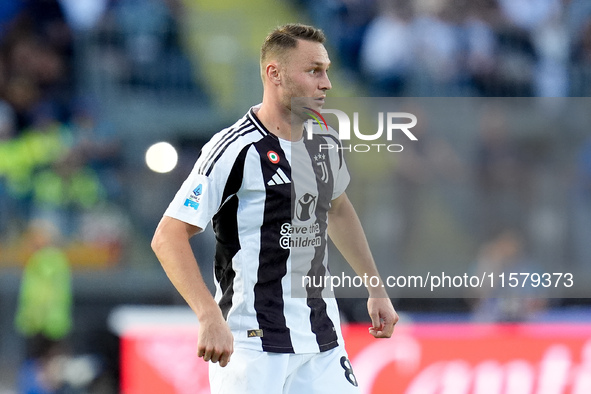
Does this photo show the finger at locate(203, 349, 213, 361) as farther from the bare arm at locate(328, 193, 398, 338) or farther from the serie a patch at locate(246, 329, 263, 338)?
the bare arm at locate(328, 193, 398, 338)

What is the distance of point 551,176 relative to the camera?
7395mm

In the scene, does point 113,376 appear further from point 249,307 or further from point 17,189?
point 249,307

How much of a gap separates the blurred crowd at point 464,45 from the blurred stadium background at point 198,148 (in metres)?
0.02

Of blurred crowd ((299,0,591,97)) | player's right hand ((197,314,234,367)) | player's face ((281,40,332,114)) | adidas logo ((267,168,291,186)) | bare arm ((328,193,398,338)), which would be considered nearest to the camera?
player's right hand ((197,314,234,367))

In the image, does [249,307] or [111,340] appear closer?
[249,307]

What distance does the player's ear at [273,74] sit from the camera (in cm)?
362

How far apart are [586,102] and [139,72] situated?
4809 mm

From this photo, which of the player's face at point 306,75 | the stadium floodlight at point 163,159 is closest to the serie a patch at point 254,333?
the player's face at point 306,75

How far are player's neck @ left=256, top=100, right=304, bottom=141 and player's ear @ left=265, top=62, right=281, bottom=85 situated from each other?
10 cm

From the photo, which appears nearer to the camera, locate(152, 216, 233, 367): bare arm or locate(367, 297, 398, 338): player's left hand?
locate(152, 216, 233, 367): bare arm

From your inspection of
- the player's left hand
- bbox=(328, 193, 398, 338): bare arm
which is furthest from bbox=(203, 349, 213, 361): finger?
bbox=(328, 193, 398, 338): bare arm

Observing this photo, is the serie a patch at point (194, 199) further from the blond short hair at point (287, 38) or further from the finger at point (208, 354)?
the blond short hair at point (287, 38)

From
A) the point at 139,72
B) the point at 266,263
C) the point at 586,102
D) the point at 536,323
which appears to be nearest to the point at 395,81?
the point at 586,102

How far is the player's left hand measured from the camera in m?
3.68
